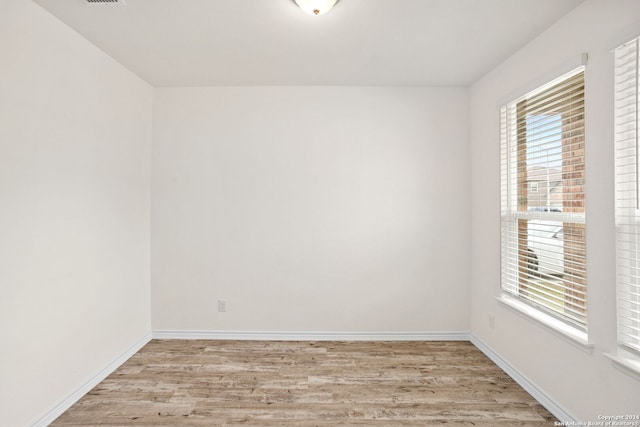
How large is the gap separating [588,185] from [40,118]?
10.9ft

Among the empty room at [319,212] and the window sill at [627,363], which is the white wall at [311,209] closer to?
the empty room at [319,212]

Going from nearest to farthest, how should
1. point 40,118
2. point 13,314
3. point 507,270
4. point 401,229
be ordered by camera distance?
point 13,314 < point 40,118 < point 507,270 < point 401,229

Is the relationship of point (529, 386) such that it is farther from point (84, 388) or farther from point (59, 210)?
point (59, 210)

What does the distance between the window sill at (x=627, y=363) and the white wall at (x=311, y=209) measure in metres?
1.71

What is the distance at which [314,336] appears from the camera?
3.46 m

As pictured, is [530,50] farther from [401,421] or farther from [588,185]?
[401,421]

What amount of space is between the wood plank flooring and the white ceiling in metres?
2.59

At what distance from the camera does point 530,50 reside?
248 centimetres

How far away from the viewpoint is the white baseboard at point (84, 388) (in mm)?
2125

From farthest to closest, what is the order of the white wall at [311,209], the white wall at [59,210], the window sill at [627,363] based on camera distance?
the white wall at [311,209] → the white wall at [59,210] → the window sill at [627,363]

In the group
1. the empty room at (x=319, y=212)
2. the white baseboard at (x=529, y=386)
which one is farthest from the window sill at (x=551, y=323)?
the white baseboard at (x=529, y=386)

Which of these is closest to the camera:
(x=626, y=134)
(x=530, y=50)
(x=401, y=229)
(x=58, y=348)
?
(x=626, y=134)

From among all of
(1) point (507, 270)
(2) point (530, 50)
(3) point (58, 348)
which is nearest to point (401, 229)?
(1) point (507, 270)

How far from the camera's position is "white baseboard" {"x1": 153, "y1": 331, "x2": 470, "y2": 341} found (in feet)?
11.3
